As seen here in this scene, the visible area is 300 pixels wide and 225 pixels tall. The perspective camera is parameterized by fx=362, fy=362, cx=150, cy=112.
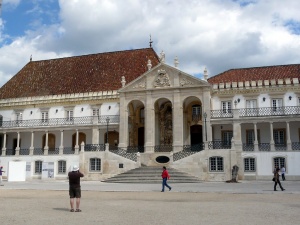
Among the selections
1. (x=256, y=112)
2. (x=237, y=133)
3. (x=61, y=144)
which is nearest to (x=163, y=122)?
(x=237, y=133)

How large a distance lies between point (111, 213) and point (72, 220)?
1.39 metres

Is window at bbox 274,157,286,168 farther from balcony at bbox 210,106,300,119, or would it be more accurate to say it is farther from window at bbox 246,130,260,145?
balcony at bbox 210,106,300,119

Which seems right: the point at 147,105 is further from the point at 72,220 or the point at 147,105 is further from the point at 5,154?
the point at 72,220

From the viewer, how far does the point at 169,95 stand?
31703 mm

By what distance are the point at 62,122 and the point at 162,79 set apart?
37.5 feet

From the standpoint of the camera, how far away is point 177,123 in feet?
102

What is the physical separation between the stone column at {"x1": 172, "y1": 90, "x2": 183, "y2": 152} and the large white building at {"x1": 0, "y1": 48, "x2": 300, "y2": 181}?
85 millimetres

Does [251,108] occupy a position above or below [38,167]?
above

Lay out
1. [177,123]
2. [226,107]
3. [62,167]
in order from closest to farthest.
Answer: [177,123] < [226,107] < [62,167]

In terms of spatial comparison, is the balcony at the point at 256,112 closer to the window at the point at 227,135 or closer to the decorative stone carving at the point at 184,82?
the window at the point at 227,135

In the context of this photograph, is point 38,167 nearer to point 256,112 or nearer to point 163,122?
point 163,122

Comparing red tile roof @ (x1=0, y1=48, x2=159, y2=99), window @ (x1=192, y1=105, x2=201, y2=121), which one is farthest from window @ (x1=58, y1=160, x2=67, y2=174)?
window @ (x1=192, y1=105, x2=201, y2=121)

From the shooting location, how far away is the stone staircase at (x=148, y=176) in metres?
25.2

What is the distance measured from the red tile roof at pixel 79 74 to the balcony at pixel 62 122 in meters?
2.97
